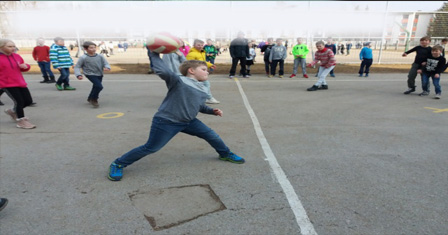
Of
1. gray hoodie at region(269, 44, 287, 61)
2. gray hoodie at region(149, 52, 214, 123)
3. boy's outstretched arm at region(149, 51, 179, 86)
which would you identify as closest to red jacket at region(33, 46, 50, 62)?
gray hoodie at region(269, 44, 287, 61)

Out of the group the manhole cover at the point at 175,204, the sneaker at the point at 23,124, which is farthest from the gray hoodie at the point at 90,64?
the manhole cover at the point at 175,204

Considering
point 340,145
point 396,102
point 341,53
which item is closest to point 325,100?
point 396,102

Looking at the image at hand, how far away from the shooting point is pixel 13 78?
18.1 feet

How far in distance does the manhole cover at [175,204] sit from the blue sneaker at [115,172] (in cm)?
41

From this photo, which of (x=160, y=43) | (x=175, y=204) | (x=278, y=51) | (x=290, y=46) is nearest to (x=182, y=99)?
(x=160, y=43)

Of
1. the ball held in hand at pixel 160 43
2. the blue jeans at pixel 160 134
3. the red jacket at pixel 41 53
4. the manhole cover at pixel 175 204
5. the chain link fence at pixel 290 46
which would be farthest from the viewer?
the chain link fence at pixel 290 46

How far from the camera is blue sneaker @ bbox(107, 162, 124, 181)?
3.52m

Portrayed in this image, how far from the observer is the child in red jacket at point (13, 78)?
5.41 m

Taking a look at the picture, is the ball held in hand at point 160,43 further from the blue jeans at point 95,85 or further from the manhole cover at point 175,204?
the blue jeans at point 95,85

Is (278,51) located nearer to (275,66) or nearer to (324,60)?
(275,66)

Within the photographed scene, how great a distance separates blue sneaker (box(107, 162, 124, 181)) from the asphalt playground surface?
96 mm

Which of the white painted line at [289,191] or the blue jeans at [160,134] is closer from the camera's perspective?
the white painted line at [289,191]

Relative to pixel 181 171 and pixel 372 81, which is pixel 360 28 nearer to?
pixel 372 81

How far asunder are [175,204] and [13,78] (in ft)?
14.9
